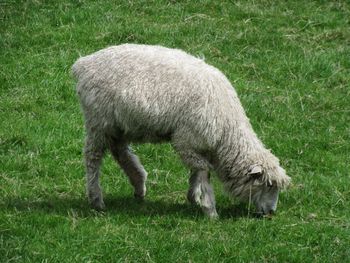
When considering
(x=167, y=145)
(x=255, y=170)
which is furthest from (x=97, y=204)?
(x=167, y=145)

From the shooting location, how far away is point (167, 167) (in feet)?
31.9

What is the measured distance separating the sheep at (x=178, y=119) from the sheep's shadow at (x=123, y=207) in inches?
5.3

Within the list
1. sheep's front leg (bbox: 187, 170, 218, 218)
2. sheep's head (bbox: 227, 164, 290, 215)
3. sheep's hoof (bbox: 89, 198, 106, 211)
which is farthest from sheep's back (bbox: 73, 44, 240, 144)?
sheep's hoof (bbox: 89, 198, 106, 211)

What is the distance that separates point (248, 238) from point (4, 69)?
18.2 ft

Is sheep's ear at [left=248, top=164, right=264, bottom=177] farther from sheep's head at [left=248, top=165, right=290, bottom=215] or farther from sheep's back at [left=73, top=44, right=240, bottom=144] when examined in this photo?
sheep's back at [left=73, top=44, right=240, bottom=144]

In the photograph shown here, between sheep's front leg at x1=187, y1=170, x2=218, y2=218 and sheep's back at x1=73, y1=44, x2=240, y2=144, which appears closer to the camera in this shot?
sheep's back at x1=73, y1=44, x2=240, y2=144

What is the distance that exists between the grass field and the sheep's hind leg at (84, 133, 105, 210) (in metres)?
0.14

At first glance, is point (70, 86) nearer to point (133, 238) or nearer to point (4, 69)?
point (4, 69)

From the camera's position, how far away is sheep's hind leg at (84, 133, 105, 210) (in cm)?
856

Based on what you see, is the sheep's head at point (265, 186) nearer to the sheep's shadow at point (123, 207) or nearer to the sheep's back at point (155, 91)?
the sheep's shadow at point (123, 207)

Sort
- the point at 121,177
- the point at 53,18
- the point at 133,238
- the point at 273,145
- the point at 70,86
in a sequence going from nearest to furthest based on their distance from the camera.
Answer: the point at 133,238 < the point at 121,177 < the point at 273,145 < the point at 70,86 < the point at 53,18

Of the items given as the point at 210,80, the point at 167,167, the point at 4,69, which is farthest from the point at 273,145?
the point at 4,69

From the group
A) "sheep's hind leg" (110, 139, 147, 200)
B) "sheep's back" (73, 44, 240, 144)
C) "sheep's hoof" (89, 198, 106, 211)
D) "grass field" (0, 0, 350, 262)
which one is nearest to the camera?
"grass field" (0, 0, 350, 262)

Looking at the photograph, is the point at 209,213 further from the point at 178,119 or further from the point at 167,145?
the point at 167,145
